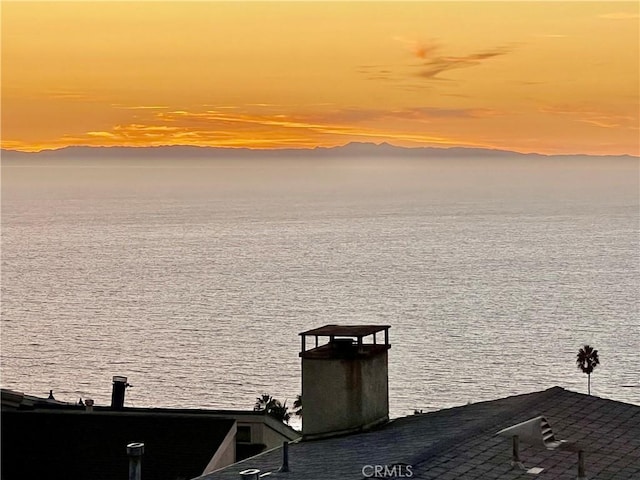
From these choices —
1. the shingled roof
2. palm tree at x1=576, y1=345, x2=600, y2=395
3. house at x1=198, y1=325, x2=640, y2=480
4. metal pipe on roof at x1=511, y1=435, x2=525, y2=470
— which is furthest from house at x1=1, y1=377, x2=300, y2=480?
palm tree at x1=576, y1=345, x2=600, y2=395

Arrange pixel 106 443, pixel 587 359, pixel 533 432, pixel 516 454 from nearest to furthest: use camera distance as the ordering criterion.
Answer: pixel 516 454, pixel 533 432, pixel 106 443, pixel 587 359

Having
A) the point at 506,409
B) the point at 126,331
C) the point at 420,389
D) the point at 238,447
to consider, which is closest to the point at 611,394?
the point at 420,389

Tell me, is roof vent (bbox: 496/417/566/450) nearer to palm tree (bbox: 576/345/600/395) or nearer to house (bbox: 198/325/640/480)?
house (bbox: 198/325/640/480)

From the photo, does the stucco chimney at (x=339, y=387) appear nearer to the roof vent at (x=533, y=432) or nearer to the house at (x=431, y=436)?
the house at (x=431, y=436)

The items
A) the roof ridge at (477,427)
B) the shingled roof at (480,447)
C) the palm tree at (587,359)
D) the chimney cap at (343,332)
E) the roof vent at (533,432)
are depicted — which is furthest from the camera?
the palm tree at (587,359)

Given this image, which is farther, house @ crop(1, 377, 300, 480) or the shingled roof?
house @ crop(1, 377, 300, 480)

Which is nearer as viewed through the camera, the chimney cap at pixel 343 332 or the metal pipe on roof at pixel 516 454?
the metal pipe on roof at pixel 516 454

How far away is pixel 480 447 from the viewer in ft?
67.8

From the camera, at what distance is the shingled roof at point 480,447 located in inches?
770

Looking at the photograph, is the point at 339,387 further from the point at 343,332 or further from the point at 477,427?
the point at 477,427

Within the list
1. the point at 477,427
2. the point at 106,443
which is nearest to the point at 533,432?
the point at 477,427

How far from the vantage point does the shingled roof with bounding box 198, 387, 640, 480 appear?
19.6 meters

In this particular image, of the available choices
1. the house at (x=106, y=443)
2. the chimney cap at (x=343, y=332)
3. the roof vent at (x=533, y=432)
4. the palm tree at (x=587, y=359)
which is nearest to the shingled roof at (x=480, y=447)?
the roof vent at (x=533, y=432)

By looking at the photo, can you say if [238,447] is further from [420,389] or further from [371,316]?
[371,316]
